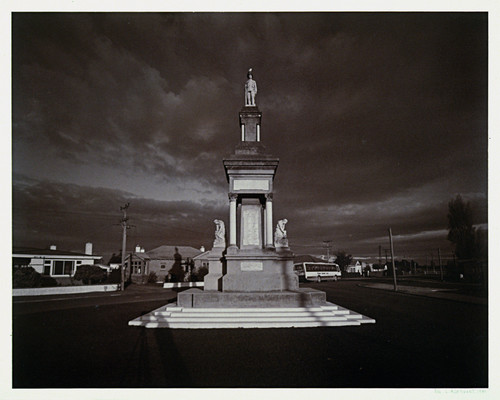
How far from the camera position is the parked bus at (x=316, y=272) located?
47.1 metres

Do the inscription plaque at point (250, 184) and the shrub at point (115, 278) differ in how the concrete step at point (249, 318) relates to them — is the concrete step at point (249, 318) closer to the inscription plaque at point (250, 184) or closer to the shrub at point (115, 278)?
the inscription plaque at point (250, 184)

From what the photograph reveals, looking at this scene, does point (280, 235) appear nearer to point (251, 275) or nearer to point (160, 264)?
point (251, 275)

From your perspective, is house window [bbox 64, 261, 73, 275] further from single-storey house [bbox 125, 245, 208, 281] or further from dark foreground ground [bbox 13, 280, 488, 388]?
dark foreground ground [bbox 13, 280, 488, 388]

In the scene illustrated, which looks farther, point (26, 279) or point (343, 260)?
point (343, 260)

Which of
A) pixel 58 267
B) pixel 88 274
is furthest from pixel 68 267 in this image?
pixel 88 274

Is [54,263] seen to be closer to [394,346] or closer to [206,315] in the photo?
[206,315]

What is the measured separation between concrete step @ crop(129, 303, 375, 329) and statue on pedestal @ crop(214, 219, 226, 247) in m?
4.66

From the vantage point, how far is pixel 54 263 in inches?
1773

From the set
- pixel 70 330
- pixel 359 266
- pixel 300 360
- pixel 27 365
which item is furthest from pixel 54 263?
pixel 359 266

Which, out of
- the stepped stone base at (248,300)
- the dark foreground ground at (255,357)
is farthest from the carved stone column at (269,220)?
the dark foreground ground at (255,357)

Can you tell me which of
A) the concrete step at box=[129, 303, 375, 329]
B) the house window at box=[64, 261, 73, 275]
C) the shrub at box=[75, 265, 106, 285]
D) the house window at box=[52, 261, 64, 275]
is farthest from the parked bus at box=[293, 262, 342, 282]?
the concrete step at box=[129, 303, 375, 329]

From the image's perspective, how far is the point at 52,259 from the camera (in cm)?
4262

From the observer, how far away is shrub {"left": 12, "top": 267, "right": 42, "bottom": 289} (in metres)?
26.2

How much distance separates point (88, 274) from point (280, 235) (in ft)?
81.4
